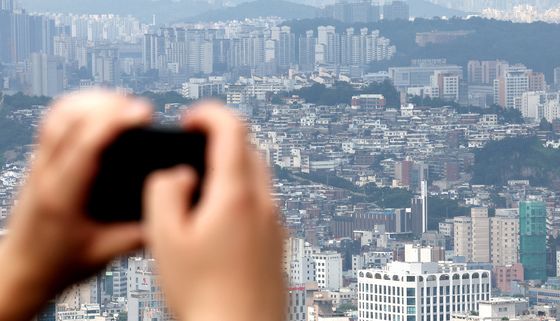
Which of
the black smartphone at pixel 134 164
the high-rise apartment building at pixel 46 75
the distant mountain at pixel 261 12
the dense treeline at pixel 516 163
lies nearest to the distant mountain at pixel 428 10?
the distant mountain at pixel 261 12

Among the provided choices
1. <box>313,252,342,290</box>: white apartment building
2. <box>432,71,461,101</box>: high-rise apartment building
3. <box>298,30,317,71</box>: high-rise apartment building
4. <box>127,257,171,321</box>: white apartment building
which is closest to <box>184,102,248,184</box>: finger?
<box>127,257,171,321</box>: white apartment building

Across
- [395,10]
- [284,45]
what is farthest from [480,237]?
[395,10]

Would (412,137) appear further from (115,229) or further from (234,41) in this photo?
(115,229)

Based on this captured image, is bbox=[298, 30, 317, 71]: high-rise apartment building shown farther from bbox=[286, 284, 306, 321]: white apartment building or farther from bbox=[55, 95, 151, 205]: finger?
bbox=[55, 95, 151, 205]: finger

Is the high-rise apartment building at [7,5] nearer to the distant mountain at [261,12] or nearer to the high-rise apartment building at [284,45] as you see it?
the high-rise apartment building at [284,45]

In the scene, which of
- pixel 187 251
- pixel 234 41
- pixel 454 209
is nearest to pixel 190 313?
pixel 187 251
